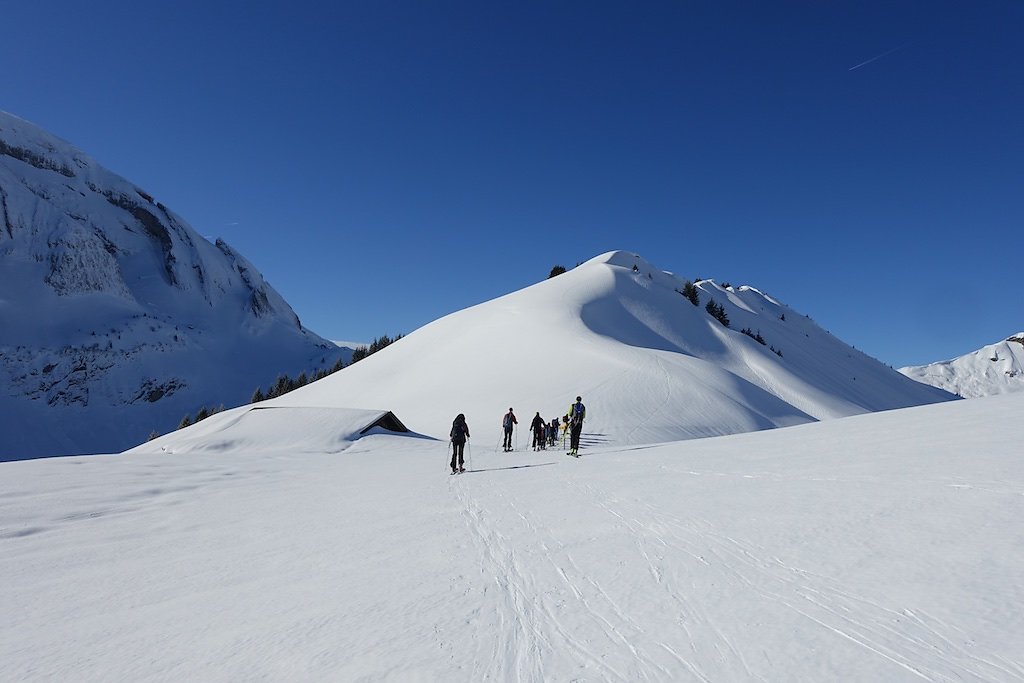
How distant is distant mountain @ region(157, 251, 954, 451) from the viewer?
29344 mm

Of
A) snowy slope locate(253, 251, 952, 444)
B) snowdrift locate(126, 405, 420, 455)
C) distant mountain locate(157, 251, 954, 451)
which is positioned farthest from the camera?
snowy slope locate(253, 251, 952, 444)

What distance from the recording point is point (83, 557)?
5480 millimetres

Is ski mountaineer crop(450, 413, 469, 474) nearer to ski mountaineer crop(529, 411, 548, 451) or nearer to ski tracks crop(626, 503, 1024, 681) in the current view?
ski tracks crop(626, 503, 1024, 681)

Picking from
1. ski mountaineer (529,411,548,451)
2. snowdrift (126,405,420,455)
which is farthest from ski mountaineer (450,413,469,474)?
ski mountaineer (529,411,548,451)

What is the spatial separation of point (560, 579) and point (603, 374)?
30.7m

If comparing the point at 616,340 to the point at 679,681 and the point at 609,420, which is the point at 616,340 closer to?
the point at 609,420

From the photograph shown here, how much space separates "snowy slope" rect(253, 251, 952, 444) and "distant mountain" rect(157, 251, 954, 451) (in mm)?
150

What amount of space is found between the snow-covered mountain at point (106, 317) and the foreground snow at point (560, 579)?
113117 mm

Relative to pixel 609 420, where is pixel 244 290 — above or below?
above

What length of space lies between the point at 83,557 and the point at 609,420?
81.8 feet

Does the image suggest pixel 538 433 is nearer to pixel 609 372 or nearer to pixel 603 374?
pixel 603 374

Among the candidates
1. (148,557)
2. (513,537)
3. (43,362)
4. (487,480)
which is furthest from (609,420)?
(43,362)

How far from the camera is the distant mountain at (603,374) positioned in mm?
29344

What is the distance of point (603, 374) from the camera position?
34.4 m
